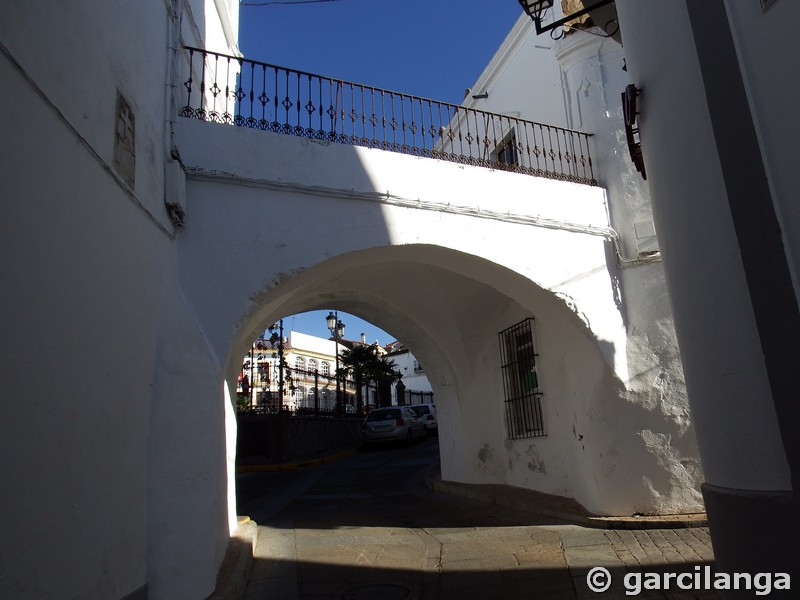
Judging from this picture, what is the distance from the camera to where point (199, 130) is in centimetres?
519

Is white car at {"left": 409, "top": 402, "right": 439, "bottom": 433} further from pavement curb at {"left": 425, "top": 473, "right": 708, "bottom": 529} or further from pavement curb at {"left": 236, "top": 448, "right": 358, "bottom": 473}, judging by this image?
pavement curb at {"left": 425, "top": 473, "right": 708, "bottom": 529}

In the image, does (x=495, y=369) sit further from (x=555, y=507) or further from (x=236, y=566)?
(x=236, y=566)

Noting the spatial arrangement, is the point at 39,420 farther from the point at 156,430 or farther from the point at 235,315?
the point at 235,315

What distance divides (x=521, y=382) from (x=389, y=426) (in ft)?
35.3

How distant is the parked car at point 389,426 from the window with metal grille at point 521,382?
33.8 ft

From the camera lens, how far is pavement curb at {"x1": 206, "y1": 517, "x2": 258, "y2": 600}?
4088mm

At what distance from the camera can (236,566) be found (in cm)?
460

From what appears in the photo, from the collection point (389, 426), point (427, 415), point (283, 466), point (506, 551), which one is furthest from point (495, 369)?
point (427, 415)

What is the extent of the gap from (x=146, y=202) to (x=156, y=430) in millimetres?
1557

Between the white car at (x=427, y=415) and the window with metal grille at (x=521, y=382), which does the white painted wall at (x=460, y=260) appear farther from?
the white car at (x=427, y=415)

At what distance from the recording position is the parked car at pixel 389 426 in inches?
728

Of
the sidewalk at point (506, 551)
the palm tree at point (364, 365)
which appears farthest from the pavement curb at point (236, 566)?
the palm tree at point (364, 365)

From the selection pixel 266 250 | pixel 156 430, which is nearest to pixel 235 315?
pixel 266 250

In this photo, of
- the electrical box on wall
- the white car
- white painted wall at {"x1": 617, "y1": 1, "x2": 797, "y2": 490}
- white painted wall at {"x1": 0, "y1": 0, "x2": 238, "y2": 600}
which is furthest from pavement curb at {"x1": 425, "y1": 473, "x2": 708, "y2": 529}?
the white car
